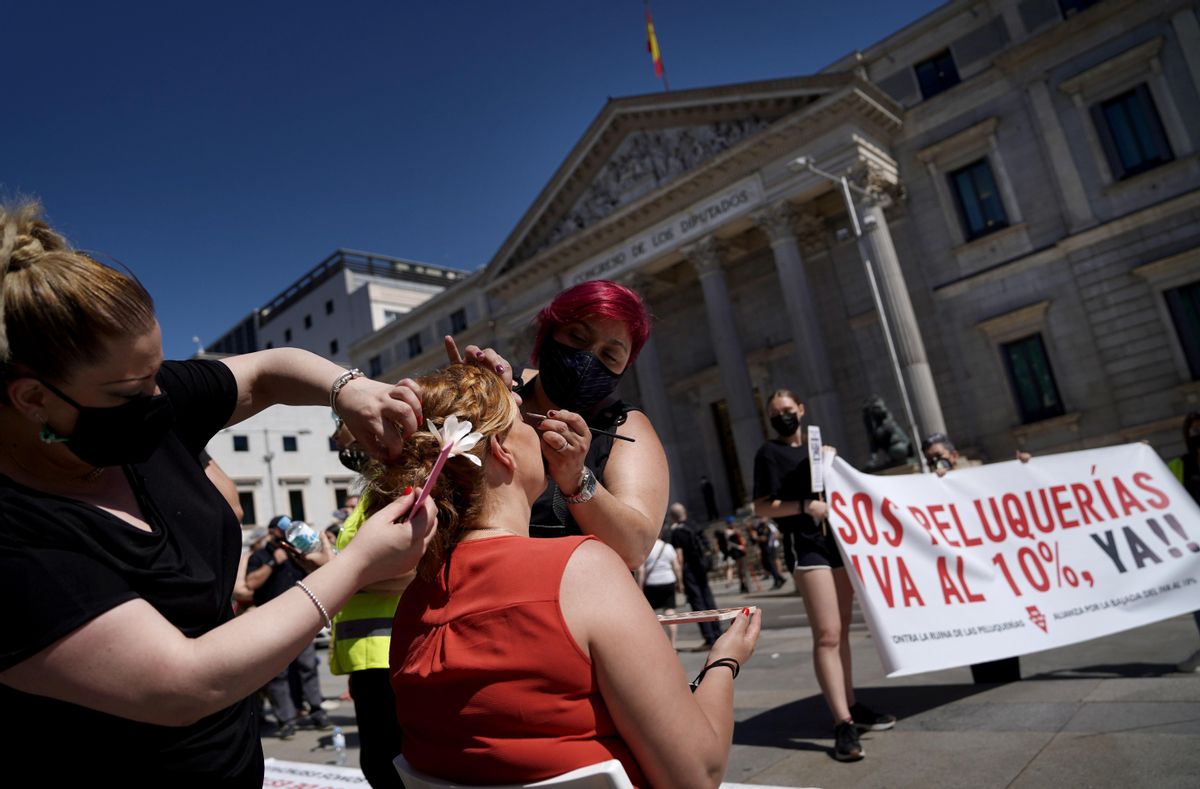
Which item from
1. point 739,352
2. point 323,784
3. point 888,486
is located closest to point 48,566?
point 323,784

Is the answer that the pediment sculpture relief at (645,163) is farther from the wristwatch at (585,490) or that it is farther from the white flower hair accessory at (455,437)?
the white flower hair accessory at (455,437)

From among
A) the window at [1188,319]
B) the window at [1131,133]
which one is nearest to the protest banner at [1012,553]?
the window at [1188,319]

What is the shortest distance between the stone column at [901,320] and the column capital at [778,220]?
240 centimetres

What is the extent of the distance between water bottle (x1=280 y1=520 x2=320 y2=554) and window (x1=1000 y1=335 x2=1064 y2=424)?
2294cm

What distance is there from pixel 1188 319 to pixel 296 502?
4517cm

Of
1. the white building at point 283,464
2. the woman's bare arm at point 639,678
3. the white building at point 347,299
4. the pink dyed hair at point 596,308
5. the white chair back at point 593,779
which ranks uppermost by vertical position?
the white building at point 347,299

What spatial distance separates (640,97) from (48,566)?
29.5 metres

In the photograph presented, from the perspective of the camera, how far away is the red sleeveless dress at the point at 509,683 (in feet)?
5.06

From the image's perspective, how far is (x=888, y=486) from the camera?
527 centimetres

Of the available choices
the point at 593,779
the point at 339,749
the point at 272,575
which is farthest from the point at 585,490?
the point at 272,575

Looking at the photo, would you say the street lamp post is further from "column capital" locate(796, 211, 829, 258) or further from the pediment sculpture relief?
the pediment sculpture relief

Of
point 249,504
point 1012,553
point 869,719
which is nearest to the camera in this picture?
point 869,719

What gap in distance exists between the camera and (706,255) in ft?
87.1

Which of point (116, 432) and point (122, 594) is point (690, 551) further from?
point (122, 594)
